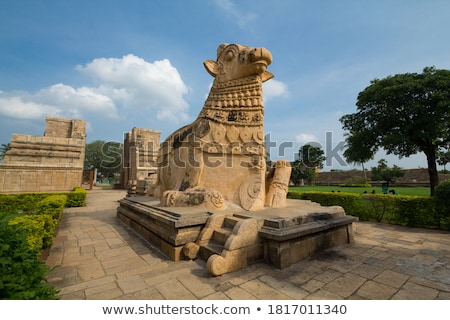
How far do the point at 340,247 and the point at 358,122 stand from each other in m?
12.6

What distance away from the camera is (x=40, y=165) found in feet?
49.2

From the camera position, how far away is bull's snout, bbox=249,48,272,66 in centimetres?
435

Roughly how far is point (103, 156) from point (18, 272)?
40.8 meters

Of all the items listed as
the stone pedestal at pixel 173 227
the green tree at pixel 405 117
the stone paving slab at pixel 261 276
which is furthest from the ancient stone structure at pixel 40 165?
the green tree at pixel 405 117

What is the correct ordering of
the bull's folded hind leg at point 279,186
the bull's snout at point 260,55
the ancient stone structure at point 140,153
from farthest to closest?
the ancient stone structure at point 140,153, the bull's folded hind leg at point 279,186, the bull's snout at point 260,55

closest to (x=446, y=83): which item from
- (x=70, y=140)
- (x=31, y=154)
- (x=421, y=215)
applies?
(x=421, y=215)

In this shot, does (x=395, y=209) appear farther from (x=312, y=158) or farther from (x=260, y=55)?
(x=312, y=158)

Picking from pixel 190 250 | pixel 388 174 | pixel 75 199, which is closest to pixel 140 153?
pixel 75 199

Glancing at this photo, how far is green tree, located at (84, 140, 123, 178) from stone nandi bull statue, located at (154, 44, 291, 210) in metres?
36.0

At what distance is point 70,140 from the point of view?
57.2 feet

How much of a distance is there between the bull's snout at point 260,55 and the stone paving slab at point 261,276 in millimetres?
3804

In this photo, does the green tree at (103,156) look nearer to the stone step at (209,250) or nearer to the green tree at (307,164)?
the green tree at (307,164)

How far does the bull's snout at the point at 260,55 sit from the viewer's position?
435 cm

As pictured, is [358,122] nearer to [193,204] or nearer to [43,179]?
[193,204]
